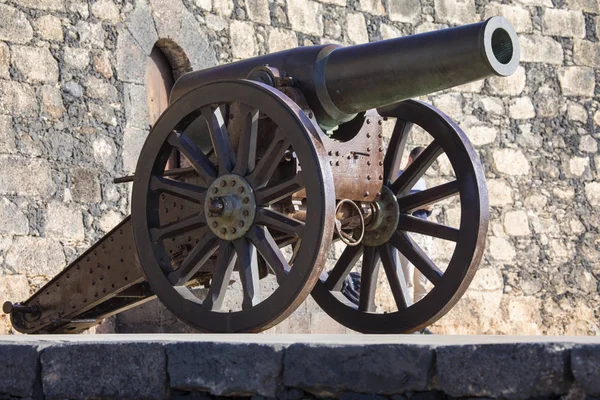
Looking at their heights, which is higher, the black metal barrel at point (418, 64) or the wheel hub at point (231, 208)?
the black metal barrel at point (418, 64)

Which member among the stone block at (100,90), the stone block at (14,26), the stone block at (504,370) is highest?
the stone block at (14,26)

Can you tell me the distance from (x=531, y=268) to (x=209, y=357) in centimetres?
679

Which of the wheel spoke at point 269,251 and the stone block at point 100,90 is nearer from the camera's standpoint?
the wheel spoke at point 269,251

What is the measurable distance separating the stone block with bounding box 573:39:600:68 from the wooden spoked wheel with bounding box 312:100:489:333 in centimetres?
500

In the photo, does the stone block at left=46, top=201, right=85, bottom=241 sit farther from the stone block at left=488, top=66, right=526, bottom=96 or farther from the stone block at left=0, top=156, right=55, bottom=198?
the stone block at left=488, top=66, right=526, bottom=96

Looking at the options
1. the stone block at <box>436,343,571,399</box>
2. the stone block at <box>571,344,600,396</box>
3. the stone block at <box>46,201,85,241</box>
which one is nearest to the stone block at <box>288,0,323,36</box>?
the stone block at <box>46,201,85,241</box>

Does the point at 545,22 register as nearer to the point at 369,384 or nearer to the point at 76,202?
the point at 76,202

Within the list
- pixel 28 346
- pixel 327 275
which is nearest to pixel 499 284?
pixel 327 275

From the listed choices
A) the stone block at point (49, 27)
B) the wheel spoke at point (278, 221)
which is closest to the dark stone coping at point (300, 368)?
the wheel spoke at point (278, 221)

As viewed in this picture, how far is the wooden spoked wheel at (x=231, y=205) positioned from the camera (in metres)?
4.66

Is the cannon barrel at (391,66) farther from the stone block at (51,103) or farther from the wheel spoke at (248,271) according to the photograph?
the stone block at (51,103)

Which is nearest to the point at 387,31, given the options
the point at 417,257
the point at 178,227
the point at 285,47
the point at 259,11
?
the point at 285,47

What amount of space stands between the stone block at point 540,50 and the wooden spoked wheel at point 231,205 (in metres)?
5.31

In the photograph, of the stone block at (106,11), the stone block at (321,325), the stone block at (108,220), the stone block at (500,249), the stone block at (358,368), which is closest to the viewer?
the stone block at (358,368)
